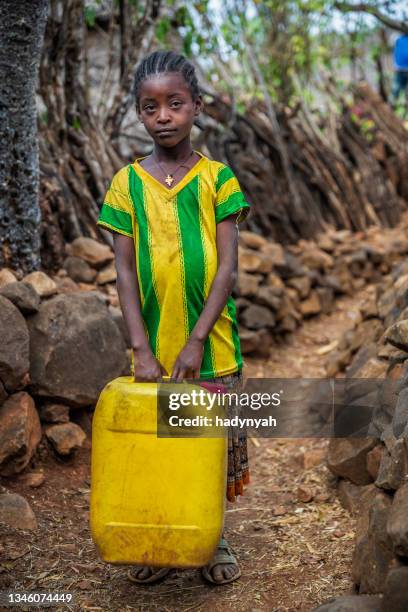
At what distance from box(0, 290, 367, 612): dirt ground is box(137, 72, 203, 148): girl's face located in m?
1.47

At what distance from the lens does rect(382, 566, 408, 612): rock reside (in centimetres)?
176

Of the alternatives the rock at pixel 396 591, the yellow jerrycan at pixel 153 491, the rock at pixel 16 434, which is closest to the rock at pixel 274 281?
the rock at pixel 16 434

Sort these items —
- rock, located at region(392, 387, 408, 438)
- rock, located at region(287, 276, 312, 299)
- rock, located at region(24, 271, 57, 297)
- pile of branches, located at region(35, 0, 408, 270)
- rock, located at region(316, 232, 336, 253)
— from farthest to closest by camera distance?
rock, located at region(316, 232, 336, 253), rock, located at region(287, 276, 312, 299), pile of branches, located at region(35, 0, 408, 270), rock, located at region(24, 271, 57, 297), rock, located at region(392, 387, 408, 438)

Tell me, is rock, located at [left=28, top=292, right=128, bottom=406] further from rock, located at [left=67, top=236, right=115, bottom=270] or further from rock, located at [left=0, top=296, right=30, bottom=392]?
rock, located at [left=67, top=236, right=115, bottom=270]

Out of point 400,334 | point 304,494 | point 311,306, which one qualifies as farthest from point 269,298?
point 400,334

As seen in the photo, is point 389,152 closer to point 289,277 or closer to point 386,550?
point 289,277

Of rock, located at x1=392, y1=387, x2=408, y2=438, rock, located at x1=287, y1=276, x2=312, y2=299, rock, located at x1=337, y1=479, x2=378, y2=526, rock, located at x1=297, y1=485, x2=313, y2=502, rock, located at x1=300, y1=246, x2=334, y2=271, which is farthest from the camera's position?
rock, located at x1=300, y1=246, x2=334, y2=271

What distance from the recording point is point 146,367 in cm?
220

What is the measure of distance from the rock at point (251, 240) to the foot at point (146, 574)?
3527 mm

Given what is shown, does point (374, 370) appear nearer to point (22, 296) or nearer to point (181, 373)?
point (181, 373)

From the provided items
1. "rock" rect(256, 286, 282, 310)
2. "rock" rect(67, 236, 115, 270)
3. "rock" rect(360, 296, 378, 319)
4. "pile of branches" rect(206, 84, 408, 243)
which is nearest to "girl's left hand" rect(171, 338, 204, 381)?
"rock" rect(67, 236, 115, 270)

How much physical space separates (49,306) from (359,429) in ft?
4.92

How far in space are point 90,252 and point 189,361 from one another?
6.98 ft

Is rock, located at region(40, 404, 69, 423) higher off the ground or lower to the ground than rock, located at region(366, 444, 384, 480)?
higher
